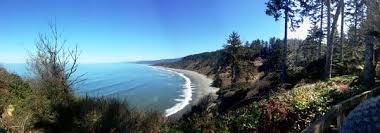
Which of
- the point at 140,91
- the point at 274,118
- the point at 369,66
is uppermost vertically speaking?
the point at 369,66

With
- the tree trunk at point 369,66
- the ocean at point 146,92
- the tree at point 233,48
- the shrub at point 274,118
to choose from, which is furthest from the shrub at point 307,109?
the tree at point 233,48

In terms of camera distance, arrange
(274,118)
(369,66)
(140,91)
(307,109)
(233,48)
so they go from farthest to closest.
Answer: (140,91) → (233,48) → (369,66) → (307,109) → (274,118)

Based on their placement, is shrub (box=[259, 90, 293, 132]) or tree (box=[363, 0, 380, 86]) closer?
shrub (box=[259, 90, 293, 132])

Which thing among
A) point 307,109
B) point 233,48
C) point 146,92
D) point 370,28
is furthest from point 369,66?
point 146,92

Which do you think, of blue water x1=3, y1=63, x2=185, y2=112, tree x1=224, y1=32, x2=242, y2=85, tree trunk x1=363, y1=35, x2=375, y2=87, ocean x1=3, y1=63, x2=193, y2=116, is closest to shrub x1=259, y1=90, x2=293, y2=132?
ocean x1=3, y1=63, x2=193, y2=116

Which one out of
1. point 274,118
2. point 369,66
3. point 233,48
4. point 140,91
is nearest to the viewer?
point 274,118

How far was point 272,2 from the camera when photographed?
33688 millimetres

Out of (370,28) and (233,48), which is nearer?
(370,28)

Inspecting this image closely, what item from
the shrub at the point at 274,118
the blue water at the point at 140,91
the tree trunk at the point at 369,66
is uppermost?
the tree trunk at the point at 369,66

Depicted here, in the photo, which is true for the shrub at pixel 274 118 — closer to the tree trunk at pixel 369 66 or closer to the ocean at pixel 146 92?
the ocean at pixel 146 92

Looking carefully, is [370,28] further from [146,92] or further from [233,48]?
[146,92]

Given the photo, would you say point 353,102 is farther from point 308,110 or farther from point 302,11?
point 302,11

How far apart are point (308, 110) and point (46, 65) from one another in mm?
22999

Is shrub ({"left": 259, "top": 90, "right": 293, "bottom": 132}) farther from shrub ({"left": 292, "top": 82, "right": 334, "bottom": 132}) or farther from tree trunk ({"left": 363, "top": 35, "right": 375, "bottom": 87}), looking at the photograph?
tree trunk ({"left": 363, "top": 35, "right": 375, "bottom": 87})
